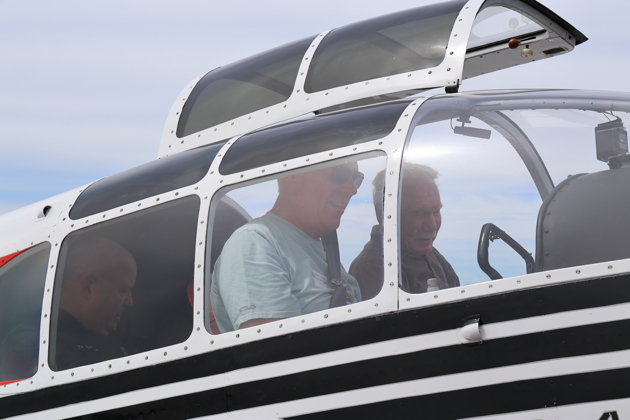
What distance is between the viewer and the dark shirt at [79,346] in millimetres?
3361

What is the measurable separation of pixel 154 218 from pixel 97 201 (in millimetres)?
516

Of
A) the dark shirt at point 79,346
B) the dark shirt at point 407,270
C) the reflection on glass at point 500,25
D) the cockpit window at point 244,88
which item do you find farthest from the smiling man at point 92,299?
the reflection on glass at point 500,25

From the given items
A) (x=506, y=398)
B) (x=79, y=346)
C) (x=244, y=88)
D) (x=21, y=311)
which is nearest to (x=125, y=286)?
(x=79, y=346)

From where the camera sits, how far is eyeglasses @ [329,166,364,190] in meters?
2.89

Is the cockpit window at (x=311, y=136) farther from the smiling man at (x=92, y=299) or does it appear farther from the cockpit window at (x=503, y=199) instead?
the smiling man at (x=92, y=299)

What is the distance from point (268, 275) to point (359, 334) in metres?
0.58

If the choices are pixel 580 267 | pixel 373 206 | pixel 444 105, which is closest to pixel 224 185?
pixel 373 206

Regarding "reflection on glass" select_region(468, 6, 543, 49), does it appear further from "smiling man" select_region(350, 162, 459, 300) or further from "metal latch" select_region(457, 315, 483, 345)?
"metal latch" select_region(457, 315, 483, 345)

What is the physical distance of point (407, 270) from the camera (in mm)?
2658

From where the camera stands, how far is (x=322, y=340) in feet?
8.88

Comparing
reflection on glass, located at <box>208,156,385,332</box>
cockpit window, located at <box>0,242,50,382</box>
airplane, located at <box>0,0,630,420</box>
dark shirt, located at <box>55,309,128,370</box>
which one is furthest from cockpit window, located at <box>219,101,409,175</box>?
cockpit window, located at <box>0,242,50,382</box>

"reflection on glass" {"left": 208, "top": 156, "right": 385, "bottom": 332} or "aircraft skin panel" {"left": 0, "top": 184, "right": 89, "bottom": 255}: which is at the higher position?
"aircraft skin panel" {"left": 0, "top": 184, "right": 89, "bottom": 255}

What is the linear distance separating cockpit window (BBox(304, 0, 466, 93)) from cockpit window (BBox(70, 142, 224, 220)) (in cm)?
79

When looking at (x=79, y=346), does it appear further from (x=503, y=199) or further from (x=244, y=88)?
(x=503, y=199)
